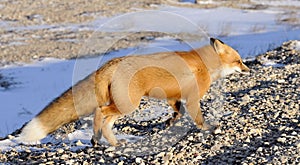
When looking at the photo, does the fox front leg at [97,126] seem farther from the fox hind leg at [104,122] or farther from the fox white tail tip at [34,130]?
the fox white tail tip at [34,130]

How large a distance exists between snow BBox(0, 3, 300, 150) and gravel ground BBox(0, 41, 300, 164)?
71 cm

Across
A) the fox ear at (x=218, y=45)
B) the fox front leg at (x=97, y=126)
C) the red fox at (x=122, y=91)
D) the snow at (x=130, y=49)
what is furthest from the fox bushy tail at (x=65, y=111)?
the fox ear at (x=218, y=45)

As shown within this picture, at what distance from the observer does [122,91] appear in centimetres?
644

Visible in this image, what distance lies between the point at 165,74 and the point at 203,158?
4.76ft

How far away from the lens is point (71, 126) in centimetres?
803

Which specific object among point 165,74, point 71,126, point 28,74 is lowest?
point 28,74

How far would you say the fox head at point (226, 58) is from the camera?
25.9ft

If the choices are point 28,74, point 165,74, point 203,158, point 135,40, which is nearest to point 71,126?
point 165,74

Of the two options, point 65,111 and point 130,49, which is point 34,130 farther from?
point 130,49

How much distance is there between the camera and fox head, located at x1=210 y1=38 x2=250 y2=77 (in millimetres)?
7887

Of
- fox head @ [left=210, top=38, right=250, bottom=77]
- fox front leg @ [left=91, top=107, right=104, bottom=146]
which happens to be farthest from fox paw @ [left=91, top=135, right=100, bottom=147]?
fox head @ [left=210, top=38, right=250, bottom=77]

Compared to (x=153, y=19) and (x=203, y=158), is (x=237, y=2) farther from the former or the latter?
(x=203, y=158)

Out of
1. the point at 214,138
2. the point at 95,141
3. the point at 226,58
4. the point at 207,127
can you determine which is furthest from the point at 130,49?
the point at 95,141

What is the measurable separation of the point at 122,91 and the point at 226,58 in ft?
7.81
